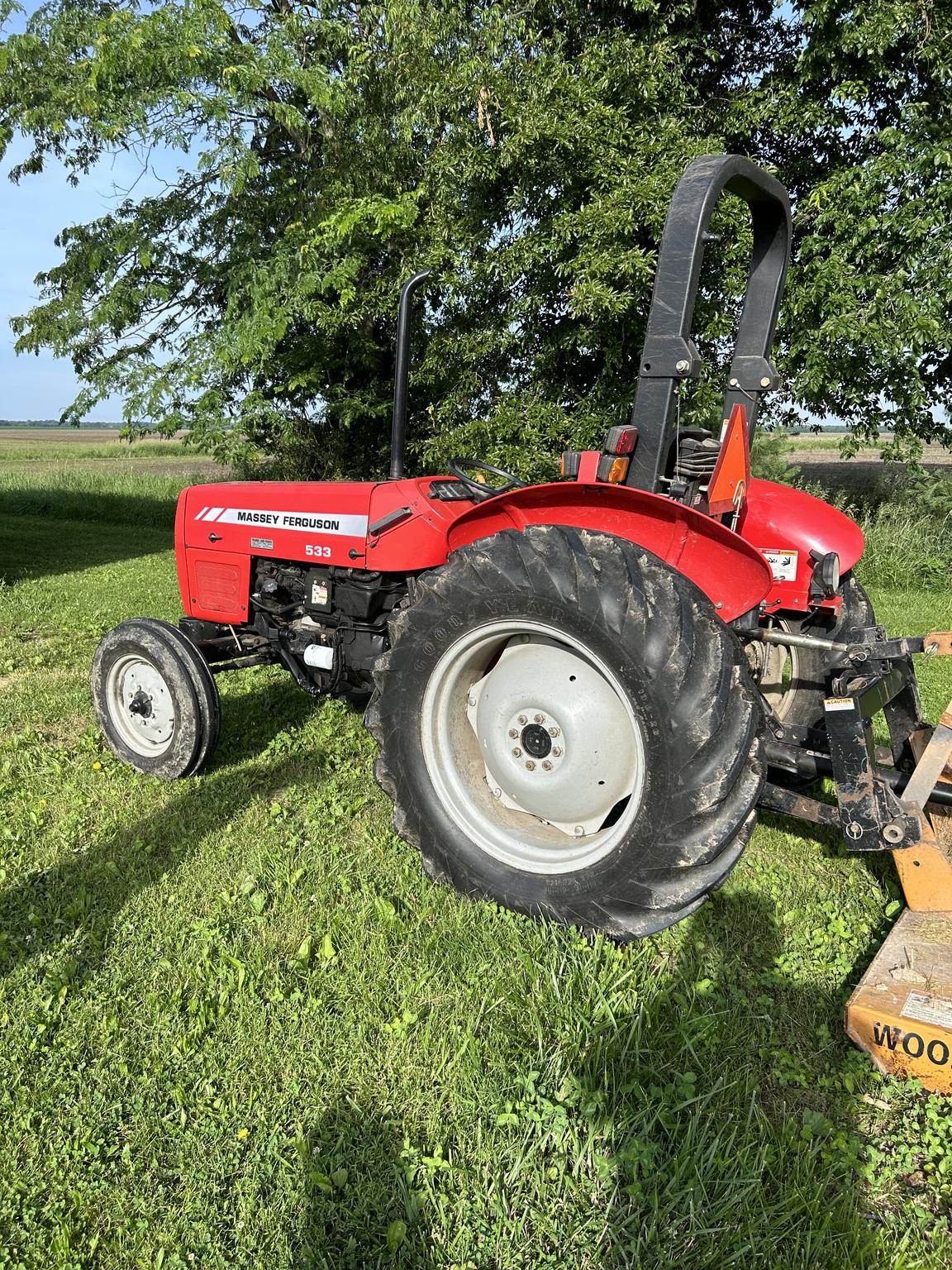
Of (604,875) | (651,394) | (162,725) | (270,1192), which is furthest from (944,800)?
(162,725)

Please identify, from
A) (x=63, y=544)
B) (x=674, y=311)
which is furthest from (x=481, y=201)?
(x=674, y=311)

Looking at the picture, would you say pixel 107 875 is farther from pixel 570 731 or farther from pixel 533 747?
pixel 570 731

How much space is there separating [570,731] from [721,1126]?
41.7 inches

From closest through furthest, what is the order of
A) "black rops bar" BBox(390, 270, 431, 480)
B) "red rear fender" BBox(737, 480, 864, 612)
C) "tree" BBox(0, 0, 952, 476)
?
"red rear fender" BBox(737, 480, 864, 612)
"black rops bar" BBox(390, 270, 431, 480)
"tree" BBox(0, 0, 952, 476)

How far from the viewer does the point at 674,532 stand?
7.75 ft

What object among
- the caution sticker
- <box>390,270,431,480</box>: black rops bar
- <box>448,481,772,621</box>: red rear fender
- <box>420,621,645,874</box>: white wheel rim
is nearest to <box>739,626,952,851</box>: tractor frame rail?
<box>448,481,772,621</box>: red rear fender

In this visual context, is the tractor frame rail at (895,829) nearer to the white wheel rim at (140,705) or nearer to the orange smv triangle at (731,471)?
the orange smv triangle at (731,471)

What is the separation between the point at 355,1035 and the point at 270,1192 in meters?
0.42

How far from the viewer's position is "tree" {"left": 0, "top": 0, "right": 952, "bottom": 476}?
755 centimetres

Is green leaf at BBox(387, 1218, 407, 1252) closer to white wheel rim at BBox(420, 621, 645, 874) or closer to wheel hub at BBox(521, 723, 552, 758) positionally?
white wheel rim at BBox(420, 621, 645, 874)

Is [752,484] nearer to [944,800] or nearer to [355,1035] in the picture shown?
[944,800]

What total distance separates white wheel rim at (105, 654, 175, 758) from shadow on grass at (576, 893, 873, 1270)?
242cm

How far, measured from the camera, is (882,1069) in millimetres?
2035

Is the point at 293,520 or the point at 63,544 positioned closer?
the point at 293,520
